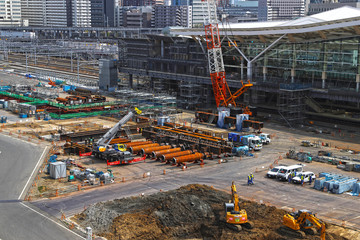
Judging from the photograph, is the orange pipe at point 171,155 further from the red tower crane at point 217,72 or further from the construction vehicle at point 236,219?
the red tower crane at point 217,72

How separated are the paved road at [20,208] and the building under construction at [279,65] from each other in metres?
36.7

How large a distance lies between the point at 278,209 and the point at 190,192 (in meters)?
6.47

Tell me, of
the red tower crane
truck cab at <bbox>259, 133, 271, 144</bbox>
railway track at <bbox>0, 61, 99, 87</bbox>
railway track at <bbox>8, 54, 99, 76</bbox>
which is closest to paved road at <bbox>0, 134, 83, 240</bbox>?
truck cab at <bbox>259, 133, 271, 144</bbox>

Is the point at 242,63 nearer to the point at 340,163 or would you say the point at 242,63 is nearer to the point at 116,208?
the point at 340,163

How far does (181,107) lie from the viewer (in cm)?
8631

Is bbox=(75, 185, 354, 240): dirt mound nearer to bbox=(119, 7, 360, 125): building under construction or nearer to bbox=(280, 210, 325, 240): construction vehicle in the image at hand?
bbox=(280, 210, 325, 240): construction vehicle

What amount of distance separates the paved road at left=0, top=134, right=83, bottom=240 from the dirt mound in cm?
226

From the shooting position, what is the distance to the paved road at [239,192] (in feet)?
123

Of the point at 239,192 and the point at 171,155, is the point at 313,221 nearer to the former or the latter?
the point at 239,192

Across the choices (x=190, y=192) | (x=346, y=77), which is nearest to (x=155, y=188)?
(x=190, y=192)

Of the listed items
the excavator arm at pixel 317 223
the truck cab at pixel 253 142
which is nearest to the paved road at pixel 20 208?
the excavator arm at pixel 317 223

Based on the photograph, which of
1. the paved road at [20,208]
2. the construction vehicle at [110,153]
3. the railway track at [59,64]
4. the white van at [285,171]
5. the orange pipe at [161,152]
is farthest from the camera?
the railway track at [59,64]

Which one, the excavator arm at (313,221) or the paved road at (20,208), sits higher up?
the excavator arm at (313,221)

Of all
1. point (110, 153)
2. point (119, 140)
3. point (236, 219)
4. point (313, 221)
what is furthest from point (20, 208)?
point (119, 140)
